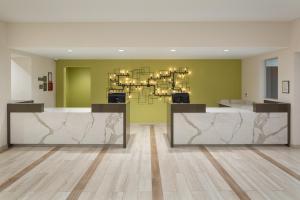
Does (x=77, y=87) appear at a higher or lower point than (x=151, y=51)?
lower

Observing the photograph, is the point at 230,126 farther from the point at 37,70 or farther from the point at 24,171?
the point at 37,70

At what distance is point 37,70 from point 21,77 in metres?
0.58

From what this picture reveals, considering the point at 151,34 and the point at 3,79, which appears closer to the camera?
the point at 3,79

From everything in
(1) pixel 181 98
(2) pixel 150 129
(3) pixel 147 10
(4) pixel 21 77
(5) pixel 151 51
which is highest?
(3) pixel 147 10

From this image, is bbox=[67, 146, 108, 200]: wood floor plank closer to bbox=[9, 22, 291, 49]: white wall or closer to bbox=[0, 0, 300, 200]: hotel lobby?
bbox=[0, 0, 300, 200]: hotel lobby

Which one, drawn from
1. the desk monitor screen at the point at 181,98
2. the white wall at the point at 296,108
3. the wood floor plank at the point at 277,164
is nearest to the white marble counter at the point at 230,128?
the white wall at the point at 296,108

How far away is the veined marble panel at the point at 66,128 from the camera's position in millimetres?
7621

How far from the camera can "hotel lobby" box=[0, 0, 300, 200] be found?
4879 millimetres

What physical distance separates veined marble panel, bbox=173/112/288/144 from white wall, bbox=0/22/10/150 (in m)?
3.79

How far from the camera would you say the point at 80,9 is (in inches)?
247

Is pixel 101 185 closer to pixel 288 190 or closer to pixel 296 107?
pixel 288 190

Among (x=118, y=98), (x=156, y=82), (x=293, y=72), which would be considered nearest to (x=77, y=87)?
(x=156, y=82)

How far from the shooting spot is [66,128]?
7664 millimetres

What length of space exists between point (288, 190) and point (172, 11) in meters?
3.72
